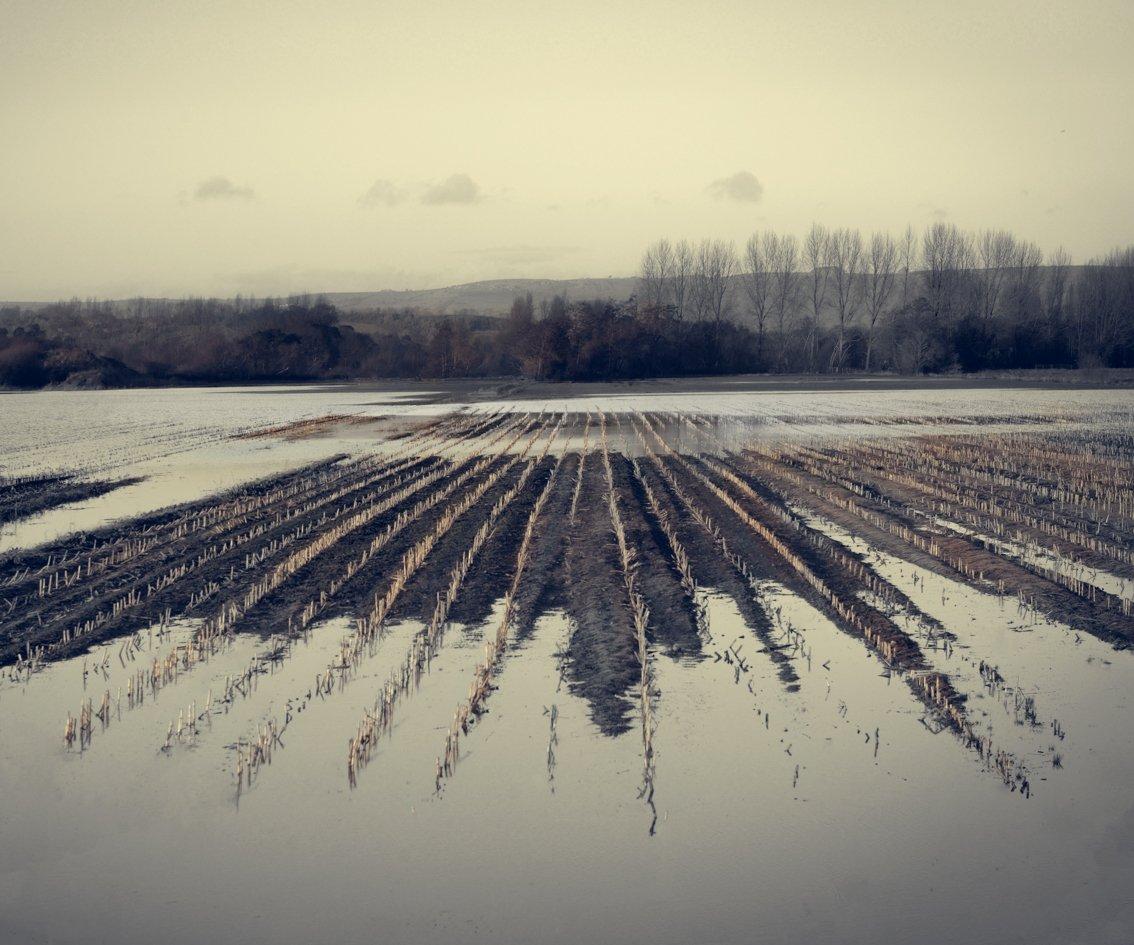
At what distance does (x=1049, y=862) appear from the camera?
4902 millimetres

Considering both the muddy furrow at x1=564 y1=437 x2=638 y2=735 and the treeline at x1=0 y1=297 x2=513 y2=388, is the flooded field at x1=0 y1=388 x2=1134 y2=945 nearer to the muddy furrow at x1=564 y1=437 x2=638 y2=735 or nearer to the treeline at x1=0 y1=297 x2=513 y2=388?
the muddy furrow at x1=564 y1=437 x2=638 y2=735

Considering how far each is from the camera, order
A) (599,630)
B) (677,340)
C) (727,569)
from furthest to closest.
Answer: (677,340) → (727,569) → (599,630)

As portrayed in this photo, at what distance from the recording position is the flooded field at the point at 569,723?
4641 mm

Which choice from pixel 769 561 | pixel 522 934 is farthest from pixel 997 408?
pixel 522 934

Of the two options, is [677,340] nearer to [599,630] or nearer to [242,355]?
[242,355]

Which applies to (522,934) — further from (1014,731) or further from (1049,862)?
(1014,731)

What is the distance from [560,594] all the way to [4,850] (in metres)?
5.86

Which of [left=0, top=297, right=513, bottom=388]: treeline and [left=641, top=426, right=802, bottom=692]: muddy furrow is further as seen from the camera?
[left=0, top=297, right=513, bottom=388]: treeline

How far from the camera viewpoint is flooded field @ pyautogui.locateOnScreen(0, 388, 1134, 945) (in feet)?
15.2

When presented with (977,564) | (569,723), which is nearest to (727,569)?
(977,564)

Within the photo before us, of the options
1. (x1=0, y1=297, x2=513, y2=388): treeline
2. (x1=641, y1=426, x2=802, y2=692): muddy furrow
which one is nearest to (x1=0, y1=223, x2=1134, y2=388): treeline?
(x1=0, y1=297, x2=513, y2=388): treeline

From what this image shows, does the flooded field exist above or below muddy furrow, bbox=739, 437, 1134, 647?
below

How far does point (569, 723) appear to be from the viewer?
6695mm

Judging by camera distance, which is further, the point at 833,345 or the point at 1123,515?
the point at 833,345
